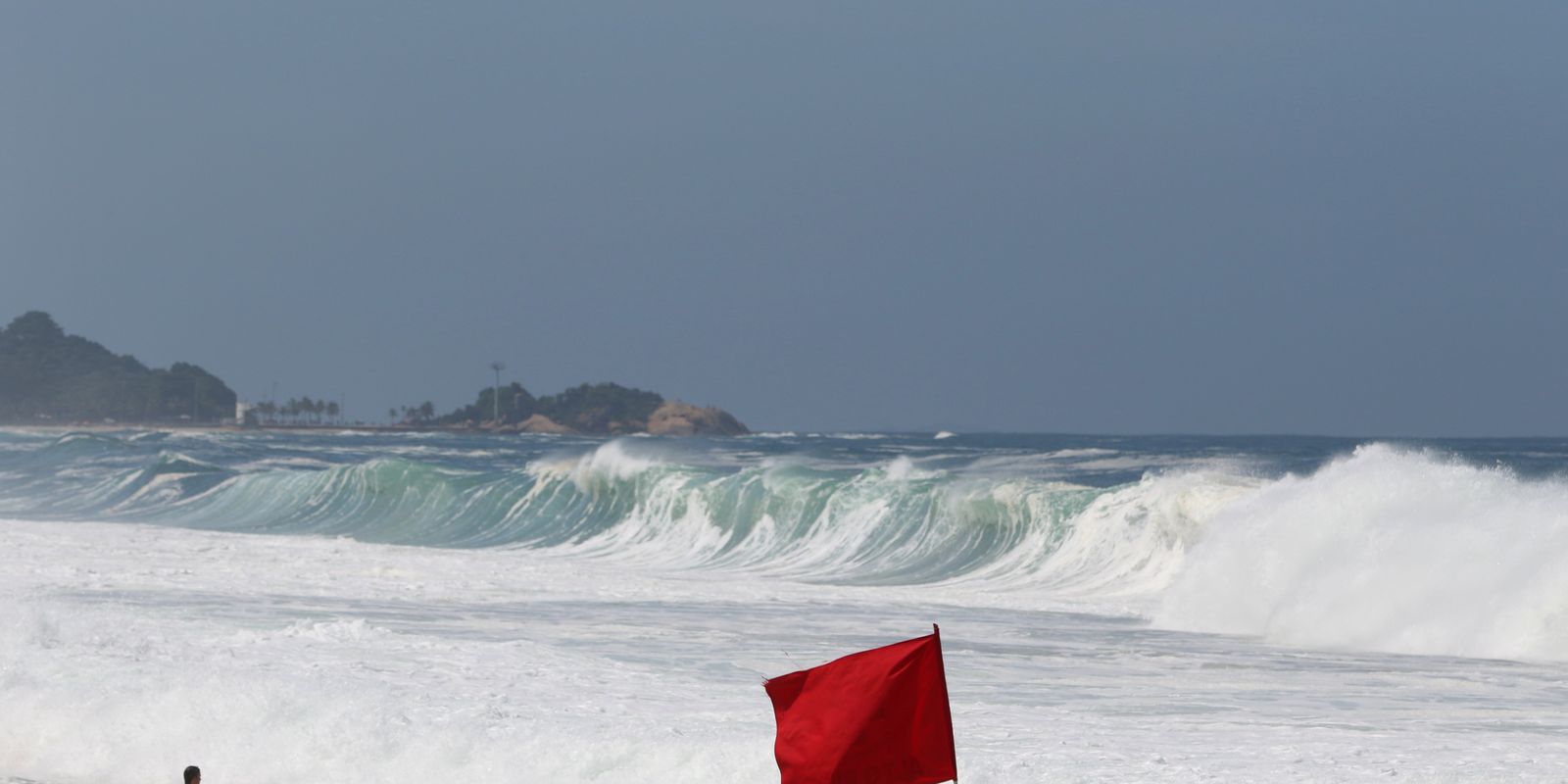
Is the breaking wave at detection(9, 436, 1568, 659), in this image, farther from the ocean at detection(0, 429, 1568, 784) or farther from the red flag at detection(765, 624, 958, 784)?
the red flag at detection(765, 624, 958, 784)

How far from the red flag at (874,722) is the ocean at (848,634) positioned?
264cm

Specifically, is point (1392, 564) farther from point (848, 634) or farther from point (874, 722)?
point (874, 722)

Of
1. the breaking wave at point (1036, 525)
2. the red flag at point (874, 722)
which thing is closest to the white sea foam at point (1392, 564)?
the breaking wave at point (1036, 525)

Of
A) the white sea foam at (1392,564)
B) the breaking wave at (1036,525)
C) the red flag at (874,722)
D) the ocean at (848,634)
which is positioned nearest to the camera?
the red flag at (874,722)

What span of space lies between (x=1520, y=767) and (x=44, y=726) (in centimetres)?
912

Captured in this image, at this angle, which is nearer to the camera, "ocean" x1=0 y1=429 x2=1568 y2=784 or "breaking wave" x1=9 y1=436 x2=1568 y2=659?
"ocean" x1=0 y1=429 x2=1568 y2=784

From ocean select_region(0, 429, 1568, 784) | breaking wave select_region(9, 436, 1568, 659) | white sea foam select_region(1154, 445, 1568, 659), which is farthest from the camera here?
breaking wave select_region(9, 436, 1568, 659)

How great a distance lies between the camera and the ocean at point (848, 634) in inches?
415

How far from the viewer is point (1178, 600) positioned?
778 inches

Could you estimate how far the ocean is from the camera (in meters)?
10.5

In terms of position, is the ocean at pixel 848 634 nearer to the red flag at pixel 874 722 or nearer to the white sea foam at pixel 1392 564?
the white sea foam at pixel 1392 564

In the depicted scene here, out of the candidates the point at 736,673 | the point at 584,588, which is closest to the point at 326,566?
the point at 584,588

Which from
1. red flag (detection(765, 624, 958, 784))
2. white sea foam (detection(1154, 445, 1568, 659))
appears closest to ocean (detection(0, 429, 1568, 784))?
white sea foam (detection(1154, 445, 1568, 659))

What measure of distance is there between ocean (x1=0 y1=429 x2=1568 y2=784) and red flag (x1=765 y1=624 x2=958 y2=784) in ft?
8.65
